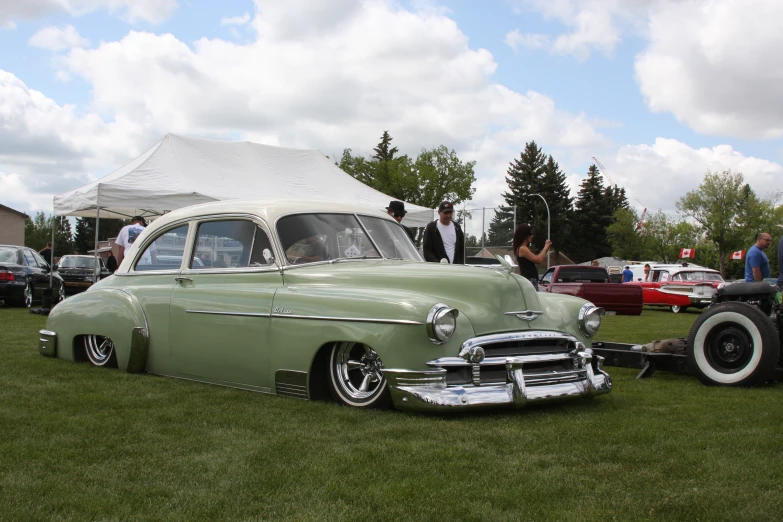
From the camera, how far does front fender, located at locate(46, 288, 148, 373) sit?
6.24 meters

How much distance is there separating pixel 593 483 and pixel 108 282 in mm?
5119

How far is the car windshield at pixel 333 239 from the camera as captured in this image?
568 cm

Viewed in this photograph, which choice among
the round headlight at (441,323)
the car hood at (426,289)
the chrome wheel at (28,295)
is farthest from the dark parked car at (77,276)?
the round headlight at (441,323)

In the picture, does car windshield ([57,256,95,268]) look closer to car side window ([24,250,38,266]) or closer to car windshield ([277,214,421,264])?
car side window ([24,250,38,266])

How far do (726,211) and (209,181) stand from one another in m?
67.5

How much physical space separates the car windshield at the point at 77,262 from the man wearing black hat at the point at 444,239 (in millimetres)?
14832

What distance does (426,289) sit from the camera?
507cm

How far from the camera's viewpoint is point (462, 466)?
3537mm

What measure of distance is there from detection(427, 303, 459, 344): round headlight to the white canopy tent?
8.18 meters

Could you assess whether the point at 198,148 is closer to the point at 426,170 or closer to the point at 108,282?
the point at 108,282

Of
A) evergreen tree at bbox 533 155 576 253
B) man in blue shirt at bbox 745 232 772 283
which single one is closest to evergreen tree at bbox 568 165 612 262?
evergreen tree at bbox 533 155 576 253

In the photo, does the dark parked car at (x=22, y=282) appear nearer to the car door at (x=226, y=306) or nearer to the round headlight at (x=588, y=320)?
the car door at (x=226, y=306)

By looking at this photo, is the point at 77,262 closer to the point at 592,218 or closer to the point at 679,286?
the point at 679,286

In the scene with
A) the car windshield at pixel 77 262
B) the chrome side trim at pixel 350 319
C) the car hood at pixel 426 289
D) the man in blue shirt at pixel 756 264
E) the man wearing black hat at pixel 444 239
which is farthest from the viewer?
the car windshield at pixel 77 262
